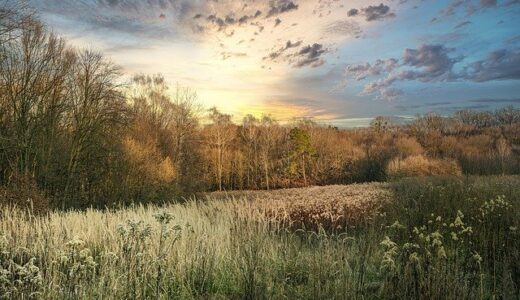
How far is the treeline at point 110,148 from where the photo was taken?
23.2 metres

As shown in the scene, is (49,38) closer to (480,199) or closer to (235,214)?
(235,214)

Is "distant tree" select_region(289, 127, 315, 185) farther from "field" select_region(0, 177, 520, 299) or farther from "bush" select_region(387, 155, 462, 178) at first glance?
"field" select_region(0, 177, 520, 299)

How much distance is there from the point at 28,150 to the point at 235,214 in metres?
18.1

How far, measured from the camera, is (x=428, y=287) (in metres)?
4.25

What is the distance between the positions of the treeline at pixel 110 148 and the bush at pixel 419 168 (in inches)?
5.0

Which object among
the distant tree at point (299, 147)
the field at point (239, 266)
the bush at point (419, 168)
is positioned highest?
the distant tree at point (299, 147)

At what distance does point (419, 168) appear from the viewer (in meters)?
48.3

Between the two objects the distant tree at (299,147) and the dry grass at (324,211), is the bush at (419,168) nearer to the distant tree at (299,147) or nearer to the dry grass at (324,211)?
the distant tree at (299,147)

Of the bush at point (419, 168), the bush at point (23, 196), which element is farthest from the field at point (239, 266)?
the bush at point (419, 168)

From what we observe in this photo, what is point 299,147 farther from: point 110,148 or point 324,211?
point 324,211

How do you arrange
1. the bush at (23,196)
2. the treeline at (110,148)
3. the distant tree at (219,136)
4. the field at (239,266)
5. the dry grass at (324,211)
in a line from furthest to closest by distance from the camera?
the distant tree at (219,136), the treeline at (110,148), the bush at (23,196), the dry grass at (324,211), the field at (239,266)

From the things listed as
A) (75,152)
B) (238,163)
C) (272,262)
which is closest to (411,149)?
(238,163)

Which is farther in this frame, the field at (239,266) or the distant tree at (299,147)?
the distant tree at (299,147)

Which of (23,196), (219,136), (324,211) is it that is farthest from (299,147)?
(23,196)
